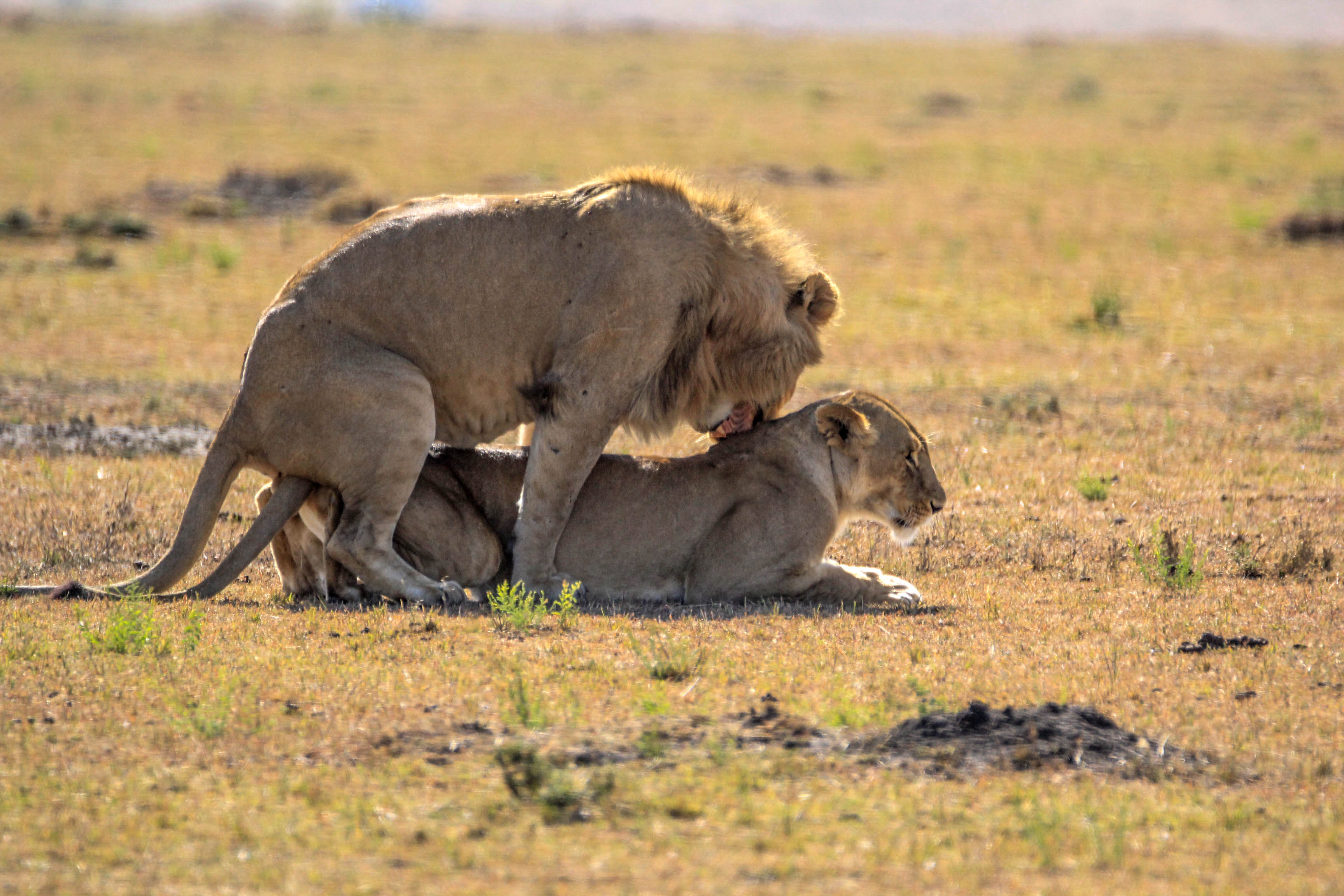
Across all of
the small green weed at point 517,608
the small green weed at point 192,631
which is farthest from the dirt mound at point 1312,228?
the small green weed at point 192,631

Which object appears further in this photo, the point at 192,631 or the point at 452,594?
the point at 452,594

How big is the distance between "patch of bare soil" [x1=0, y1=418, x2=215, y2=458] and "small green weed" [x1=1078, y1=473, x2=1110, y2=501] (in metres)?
6.05

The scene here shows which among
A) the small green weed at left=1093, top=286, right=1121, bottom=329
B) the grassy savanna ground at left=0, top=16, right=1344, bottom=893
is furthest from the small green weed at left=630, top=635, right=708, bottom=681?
the small green weed at left=1093, top=286, right=1121, bottom=329

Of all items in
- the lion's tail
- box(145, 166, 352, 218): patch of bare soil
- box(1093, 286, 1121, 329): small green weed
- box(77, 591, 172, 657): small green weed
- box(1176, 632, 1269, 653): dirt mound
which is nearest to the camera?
box(77, 591, 172, 657): small green weed

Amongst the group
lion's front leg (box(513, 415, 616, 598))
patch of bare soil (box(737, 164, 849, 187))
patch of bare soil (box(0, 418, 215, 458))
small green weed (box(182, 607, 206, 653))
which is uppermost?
patch of bare soil (box(737, 164, 849, 187))

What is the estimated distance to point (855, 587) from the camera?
8320 millimetres

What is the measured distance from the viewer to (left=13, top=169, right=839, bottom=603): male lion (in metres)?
8.03

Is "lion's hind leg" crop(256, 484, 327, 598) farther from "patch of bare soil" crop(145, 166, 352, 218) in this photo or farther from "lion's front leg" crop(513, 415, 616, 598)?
"patch of bare soil" crop(145, 166, 352, 218)

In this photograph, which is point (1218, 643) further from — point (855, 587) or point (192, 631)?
point (192, 631)

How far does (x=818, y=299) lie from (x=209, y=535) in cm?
340

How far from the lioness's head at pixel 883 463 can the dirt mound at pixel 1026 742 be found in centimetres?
276

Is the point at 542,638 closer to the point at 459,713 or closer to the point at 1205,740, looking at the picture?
the point at 459,713

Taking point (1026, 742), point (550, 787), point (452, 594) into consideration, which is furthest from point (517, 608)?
point (1026, 742)

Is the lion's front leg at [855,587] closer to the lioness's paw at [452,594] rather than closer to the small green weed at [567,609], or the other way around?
the small green weed at [567,609]
